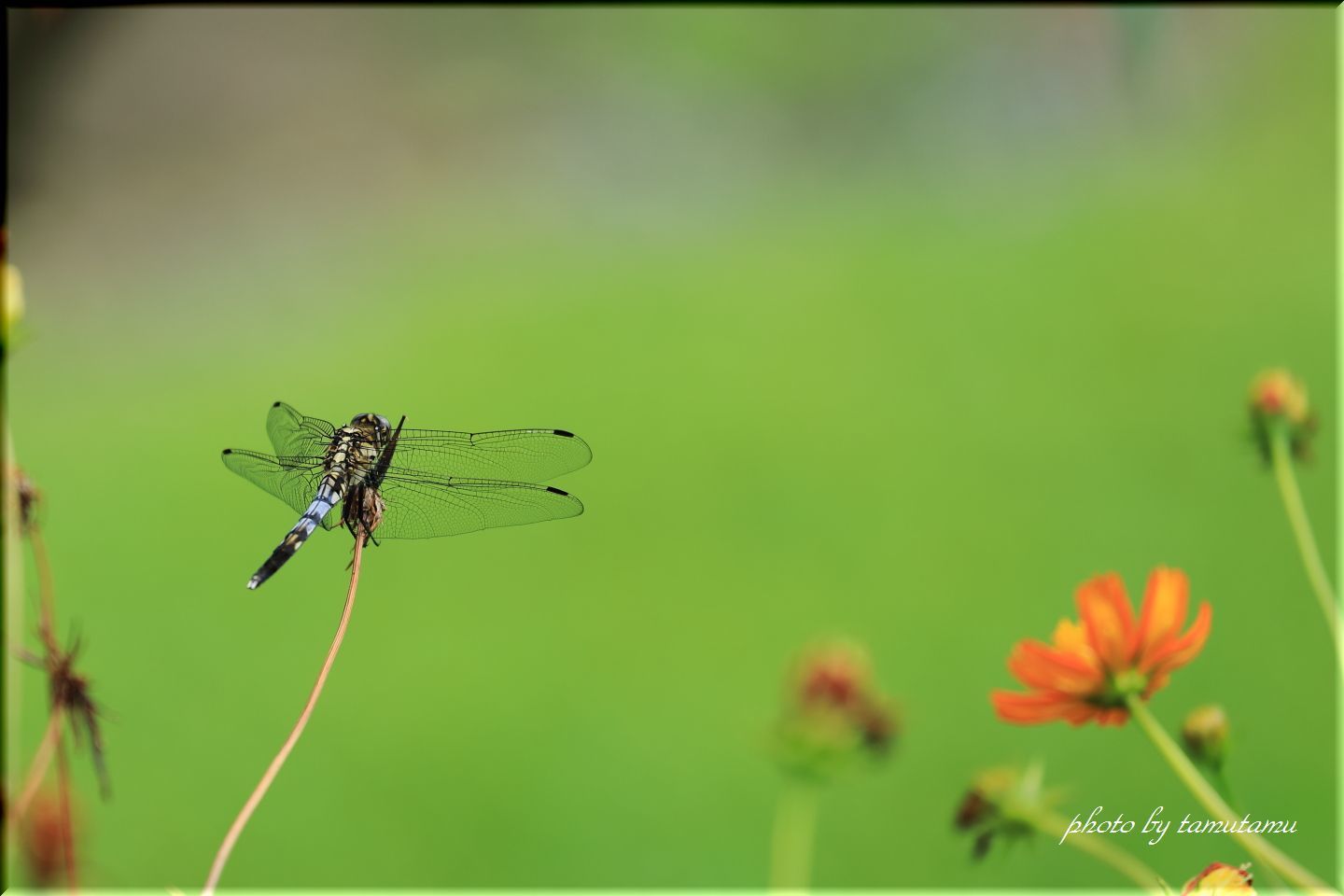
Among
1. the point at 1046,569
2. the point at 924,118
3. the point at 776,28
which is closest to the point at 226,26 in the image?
the point at 776,28

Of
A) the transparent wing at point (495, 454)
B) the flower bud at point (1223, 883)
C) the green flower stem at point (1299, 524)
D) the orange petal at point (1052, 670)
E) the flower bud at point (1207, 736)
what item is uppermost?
the transparent wing at point (495, 454)

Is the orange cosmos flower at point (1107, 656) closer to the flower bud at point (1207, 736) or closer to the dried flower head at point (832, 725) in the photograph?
the flower bud at point (1207, 736)

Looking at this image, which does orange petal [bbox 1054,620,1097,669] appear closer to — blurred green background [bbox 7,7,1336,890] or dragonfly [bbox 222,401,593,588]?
blurred green background [bbox 7,7,1336,890]

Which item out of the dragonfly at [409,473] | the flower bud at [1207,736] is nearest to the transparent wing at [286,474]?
the dragonfly at [409,473]

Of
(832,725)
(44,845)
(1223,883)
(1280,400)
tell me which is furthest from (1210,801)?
(44,845)

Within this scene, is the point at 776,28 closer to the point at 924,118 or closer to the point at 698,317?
the point at 924,118

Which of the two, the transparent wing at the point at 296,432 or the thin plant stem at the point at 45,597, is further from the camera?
the transparent wing at the point at 296,432
